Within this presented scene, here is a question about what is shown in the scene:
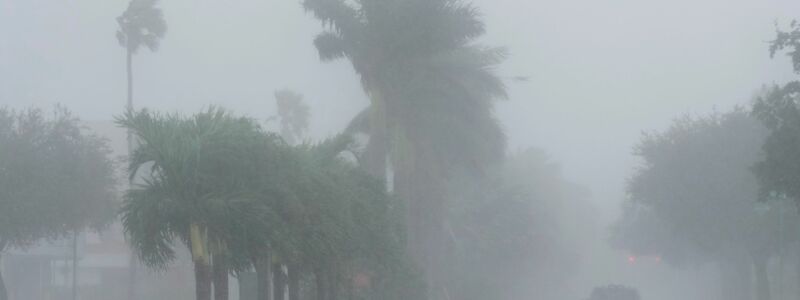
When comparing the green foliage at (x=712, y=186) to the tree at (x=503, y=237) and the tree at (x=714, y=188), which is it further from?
the tree at (x=503, y=237)

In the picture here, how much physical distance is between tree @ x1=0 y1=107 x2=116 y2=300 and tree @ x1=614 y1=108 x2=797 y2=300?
23230mm

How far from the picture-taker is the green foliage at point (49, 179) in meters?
32.9

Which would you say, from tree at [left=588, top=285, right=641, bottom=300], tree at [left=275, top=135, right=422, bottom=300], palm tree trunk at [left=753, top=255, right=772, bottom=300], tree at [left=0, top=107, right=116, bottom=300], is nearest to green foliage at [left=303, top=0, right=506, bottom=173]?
tree at [left=275, top=135, right=422, bottom=300]

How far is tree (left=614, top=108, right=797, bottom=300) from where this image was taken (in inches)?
1859

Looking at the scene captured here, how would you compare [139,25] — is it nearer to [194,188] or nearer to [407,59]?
[407,59]

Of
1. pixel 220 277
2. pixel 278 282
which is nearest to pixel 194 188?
pixel 220 277

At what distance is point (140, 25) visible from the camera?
49.0m

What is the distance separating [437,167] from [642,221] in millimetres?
33912

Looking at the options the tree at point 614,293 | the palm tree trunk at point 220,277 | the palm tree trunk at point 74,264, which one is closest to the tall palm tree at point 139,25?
the palm tree trunk at point 74,264

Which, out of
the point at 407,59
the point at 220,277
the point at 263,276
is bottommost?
the point at 220,277

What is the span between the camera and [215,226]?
56.7ft

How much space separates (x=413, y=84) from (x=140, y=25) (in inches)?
708

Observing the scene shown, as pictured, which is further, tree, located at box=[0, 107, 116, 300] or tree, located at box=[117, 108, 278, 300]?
tree, located at box=[0, 107, 116, 300]

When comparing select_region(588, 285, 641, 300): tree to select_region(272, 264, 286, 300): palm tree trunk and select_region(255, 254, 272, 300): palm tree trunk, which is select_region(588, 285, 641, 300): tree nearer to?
select_region(272, 264, 286, 300): palm tree trunk
